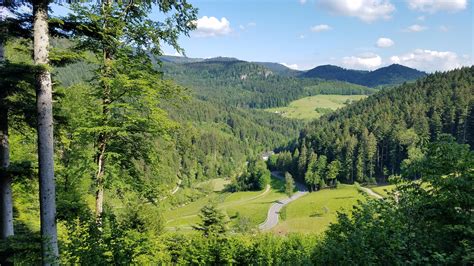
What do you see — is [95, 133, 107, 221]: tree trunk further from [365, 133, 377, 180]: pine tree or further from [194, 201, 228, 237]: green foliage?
[365, 133, 377, 180]: pine tree

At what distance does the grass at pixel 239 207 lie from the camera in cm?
8039

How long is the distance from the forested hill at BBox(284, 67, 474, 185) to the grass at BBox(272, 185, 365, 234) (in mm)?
20030

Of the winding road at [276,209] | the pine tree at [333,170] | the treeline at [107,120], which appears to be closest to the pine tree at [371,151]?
the pine tree at [333,170]

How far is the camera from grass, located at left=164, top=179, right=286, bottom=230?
8039 cm

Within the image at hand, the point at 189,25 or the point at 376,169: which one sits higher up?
the point at 189,25

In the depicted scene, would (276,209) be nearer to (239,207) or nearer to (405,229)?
(239,207)

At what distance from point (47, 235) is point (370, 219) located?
915cm

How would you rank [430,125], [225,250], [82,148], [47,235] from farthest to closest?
[430,125], [225,250], [82,148], [47,235]

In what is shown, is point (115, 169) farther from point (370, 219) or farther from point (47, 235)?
point (370, 219)

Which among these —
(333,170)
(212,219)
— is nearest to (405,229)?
(212,219)

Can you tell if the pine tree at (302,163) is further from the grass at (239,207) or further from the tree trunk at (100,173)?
the tree trunk at (100,173)

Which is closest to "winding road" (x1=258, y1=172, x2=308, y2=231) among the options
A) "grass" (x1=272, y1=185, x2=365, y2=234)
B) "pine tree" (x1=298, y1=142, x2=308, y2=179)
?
"grass" (x1=272, y1=185, x2=365, y2=234)

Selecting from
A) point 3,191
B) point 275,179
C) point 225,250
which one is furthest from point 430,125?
point 3,191

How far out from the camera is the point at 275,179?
13475 cm
